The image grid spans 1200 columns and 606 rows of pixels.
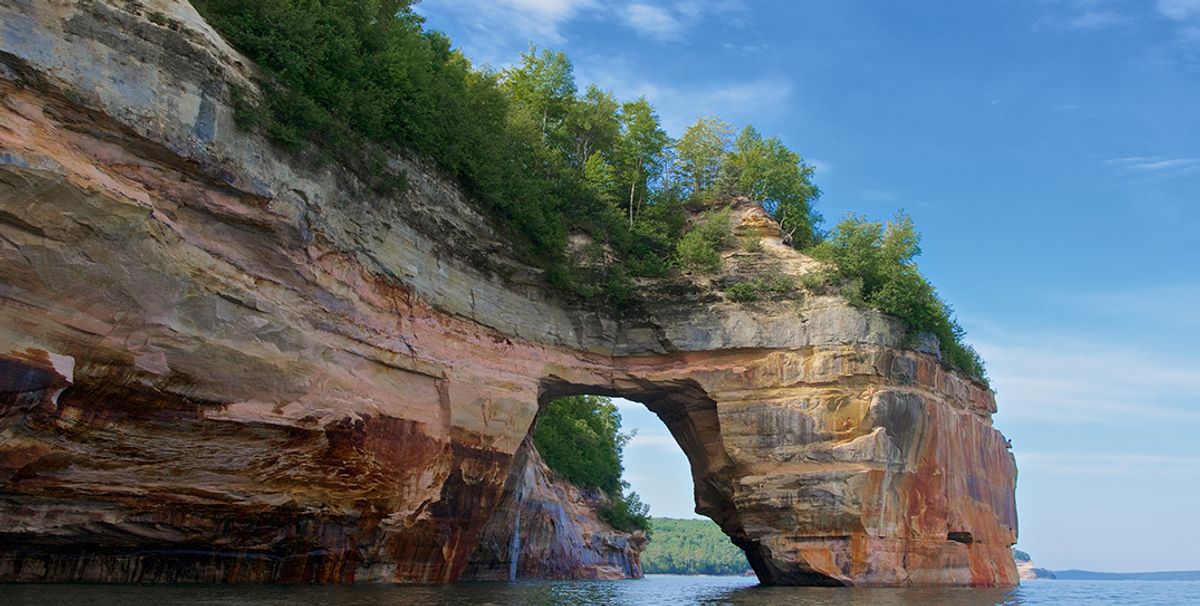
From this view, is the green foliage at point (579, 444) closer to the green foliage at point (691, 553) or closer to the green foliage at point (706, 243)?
the green foliage at point (706, 243)

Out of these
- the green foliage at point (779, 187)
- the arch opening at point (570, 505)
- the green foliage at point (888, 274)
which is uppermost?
the green foliage at point (779, 187)

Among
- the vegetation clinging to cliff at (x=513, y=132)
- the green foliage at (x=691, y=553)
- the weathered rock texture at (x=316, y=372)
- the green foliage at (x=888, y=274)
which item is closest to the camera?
the weathered rock texture at (x=316, y=372)

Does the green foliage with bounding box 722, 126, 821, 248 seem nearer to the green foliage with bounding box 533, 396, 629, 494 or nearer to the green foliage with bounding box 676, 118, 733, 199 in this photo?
the green foliage with bounding box 676, 118, 733, 199

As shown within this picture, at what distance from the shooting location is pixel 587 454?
52.8m

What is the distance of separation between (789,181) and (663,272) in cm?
745

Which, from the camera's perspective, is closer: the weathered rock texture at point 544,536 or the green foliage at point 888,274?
the green foliage at point 888,274

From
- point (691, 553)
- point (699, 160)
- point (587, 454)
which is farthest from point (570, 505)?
point (691, 553)

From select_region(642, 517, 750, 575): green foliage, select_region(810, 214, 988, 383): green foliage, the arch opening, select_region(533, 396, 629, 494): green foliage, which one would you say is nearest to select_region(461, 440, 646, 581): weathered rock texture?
the arch opening

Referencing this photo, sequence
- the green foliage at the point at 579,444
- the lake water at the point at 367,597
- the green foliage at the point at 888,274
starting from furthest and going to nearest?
the green foliage at the point at 579,444 < the green foliage at the point at 888,274 < the lake water at the point at 367,597

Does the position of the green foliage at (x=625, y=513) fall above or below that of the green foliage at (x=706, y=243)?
below

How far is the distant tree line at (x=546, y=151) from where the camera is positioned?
711 inches

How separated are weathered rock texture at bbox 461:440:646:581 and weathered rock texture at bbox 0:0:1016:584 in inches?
205

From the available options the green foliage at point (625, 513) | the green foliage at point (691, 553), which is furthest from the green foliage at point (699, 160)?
the green foliage at point (691, 553)

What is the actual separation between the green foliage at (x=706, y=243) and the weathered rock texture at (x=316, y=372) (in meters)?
0.87
